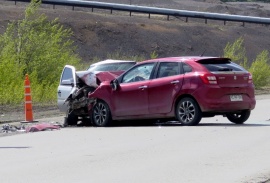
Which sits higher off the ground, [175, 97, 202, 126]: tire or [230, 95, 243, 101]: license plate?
[230, 95, 243, 101]: license plate

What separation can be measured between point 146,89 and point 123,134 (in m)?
1.88

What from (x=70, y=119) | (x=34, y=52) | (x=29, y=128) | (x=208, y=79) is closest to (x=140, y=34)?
(x=34, y=52)

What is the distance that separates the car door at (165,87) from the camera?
64.5 feet

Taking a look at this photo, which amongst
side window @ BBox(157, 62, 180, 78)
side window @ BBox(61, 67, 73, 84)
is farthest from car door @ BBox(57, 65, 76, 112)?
side window @ BBox(157, 62, 180, 78)

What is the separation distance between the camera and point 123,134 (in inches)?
731

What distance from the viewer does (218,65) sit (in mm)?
19953

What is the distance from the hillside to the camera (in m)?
63.5

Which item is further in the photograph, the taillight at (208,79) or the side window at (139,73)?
the side window at (139,73)

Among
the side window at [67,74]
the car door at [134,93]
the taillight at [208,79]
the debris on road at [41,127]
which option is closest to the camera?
the taillight at [208,79]

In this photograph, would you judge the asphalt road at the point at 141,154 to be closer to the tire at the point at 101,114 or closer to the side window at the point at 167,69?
the tire at the point at 101,114

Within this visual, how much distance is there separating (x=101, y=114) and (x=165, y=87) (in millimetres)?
1964

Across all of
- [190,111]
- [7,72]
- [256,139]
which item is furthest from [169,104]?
[7,72]

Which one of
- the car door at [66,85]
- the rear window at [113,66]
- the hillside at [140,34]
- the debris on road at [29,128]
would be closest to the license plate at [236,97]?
the debris on road at [29,128]

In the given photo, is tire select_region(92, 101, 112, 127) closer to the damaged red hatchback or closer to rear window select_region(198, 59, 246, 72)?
the damaged red hatchback
